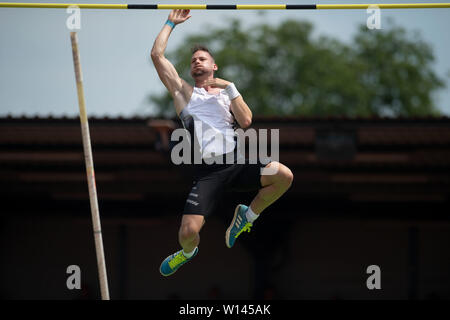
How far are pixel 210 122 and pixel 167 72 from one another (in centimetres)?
58

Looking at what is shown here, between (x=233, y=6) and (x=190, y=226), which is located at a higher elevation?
(x=233, y=6)

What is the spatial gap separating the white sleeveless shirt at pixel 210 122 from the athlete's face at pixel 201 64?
0.59 feet

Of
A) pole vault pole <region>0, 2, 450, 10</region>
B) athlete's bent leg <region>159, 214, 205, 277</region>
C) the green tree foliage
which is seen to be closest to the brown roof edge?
pole vault pole <region>0, 2, 450, 10</region>

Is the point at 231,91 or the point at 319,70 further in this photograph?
the point at 319,70

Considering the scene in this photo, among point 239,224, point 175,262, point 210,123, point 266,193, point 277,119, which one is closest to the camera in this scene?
point 210,123

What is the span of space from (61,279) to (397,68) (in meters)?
24.8

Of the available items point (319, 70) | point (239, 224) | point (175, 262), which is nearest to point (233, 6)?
point (239, 224)

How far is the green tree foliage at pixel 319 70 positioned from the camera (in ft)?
102

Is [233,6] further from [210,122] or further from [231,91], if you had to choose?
[210,122]

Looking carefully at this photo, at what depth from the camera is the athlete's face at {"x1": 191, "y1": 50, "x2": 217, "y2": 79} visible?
5.75m

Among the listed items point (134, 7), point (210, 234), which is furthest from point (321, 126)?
point (134, 7)

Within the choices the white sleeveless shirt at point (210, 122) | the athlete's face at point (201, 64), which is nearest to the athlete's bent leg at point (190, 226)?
the white sleeveless shirt at point (210, 122)

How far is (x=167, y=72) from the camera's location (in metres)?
5.68

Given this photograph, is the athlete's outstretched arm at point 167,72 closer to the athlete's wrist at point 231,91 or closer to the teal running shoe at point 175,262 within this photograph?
the athlete's wrist at point 231,91
